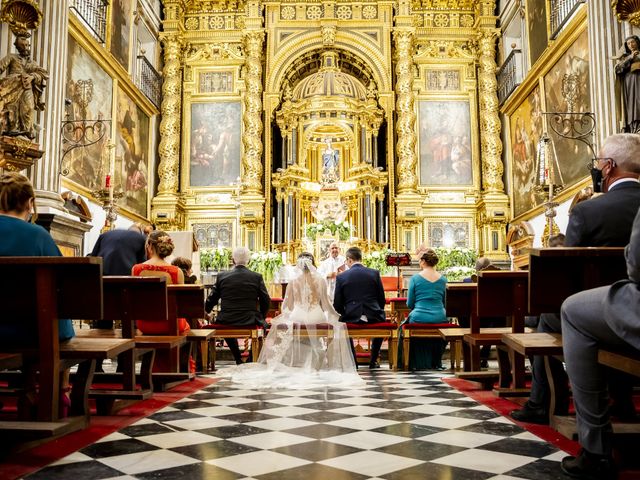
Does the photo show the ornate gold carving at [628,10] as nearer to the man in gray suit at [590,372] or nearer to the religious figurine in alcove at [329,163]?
the man in gray suit at [590,372]

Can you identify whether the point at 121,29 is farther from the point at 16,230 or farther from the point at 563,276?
the point at 563,276

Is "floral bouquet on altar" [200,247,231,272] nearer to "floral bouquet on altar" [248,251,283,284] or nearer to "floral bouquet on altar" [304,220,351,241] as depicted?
"floral bouquet on altar" [248,251,283,284]

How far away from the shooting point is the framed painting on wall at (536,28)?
520 inches

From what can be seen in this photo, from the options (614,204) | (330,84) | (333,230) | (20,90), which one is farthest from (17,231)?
(330,84)

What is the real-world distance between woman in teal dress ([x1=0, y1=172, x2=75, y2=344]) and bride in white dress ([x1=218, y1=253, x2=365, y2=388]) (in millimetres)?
3093

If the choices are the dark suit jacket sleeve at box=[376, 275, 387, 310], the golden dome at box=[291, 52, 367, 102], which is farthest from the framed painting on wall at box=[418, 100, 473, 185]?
the dark suit jacket sleeve at box=[376, 275, 387, 310]

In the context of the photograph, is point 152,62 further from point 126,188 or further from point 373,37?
point 373,37

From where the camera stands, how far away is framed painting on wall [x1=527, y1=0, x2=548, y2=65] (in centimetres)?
1321

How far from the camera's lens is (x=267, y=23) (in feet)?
55.4

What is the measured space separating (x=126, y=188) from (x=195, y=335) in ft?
30.5

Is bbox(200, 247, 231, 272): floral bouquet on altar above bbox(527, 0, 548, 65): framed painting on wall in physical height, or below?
below

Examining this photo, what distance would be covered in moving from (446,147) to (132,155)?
8361 mm

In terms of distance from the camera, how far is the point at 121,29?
46.1 feet

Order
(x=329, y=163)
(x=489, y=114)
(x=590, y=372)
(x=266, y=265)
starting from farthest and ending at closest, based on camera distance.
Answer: (x=329, y=163), (x=489, y=114), (x=266, y=265), (x=590, y=372)
